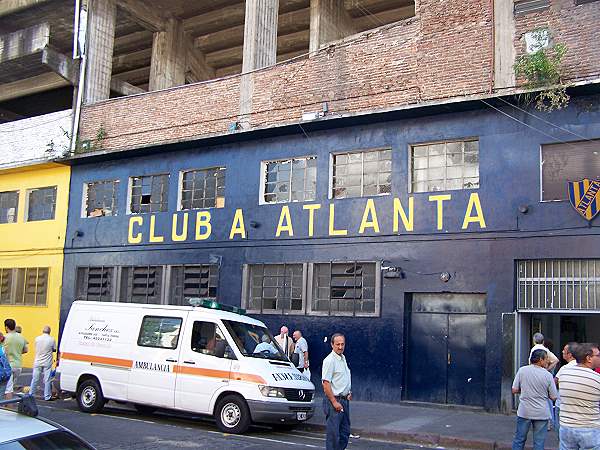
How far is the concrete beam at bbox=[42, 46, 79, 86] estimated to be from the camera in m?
21.5

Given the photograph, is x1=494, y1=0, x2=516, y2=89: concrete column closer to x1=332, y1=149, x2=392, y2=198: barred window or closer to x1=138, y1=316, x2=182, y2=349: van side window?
x1=332, y1=149, x2=392, y2=198: barred window

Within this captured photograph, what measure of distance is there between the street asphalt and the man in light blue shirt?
2.46 meters

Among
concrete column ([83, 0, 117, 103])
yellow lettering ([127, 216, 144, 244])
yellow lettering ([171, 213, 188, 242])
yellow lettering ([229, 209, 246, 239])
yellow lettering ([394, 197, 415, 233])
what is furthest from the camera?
concrete column ([83, 0, 117, 103])

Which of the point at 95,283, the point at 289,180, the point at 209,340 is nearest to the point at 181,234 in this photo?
the point at 289,180

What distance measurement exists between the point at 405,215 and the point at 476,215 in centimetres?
164

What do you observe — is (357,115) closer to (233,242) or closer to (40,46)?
(233,242)

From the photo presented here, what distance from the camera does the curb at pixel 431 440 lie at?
10.5m

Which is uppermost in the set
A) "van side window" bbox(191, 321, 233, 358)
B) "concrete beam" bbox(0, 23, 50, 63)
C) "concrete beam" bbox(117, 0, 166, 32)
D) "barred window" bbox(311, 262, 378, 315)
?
"concrete beam" bbox(117, 0, 166, 32)

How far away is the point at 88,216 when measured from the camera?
69.6 feet

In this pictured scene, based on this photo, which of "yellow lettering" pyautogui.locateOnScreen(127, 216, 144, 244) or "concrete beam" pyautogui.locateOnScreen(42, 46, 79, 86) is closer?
"yellow lettering" pyautogui.locateOnScreen(127, 216, 144, 244)

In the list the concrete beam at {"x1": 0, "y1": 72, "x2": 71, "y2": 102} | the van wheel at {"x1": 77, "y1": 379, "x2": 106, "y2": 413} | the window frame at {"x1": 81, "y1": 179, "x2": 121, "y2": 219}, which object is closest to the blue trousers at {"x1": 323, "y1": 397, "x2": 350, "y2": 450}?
the van wheel at {"x1": 77, "y1": 379, "x2": 106, "y2": 413}

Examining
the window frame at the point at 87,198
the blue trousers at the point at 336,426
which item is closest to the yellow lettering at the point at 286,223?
the window frame at the point at 87,198

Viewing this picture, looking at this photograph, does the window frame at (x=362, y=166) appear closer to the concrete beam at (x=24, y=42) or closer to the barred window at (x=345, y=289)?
the barred window at (x=345, y=289)

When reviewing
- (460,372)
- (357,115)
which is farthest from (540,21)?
(460,372)
